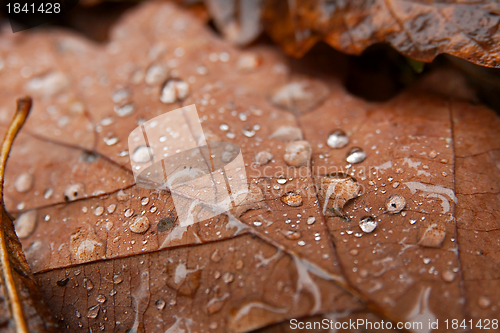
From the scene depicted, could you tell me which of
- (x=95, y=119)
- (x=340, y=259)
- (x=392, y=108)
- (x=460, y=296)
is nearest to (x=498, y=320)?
(x=460, y=296)

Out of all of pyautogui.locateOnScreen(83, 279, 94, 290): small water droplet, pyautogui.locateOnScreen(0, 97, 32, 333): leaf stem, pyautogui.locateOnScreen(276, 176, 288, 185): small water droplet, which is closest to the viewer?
pyautogui.locateOnScreen(0, 97, 32, 333): leaf stem

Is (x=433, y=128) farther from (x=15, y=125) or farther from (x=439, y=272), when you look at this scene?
(x=15, y=125)

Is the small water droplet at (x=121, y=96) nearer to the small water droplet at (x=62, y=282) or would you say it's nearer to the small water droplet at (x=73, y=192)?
the small water droplet at (x=73, y=192)

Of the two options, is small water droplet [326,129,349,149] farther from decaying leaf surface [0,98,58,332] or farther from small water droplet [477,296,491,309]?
decaying leaf surface [0,98,58,332]

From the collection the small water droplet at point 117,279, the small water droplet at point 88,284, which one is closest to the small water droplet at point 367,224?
the small water droplet at point 117,279

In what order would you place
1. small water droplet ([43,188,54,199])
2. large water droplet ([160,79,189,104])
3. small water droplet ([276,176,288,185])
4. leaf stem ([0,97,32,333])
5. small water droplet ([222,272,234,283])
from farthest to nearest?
large water droplet ([160,79,189,104]), small water droplet ([43,188,54,199]), small water droplet ([276,176,288,185]), small water droplet ([222,272,234,283]), leaf stem ([0,97,32,333])

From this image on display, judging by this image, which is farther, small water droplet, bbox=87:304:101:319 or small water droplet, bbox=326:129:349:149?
small water droplet, bbox=326:129:349:149

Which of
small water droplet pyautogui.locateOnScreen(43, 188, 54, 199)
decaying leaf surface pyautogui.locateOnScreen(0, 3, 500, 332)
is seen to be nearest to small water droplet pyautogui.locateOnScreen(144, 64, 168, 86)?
decaying leaf surface pyautogui.locateOnScreen(0, 3, 500, 332)
